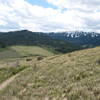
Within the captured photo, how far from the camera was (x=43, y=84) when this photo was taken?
2086 centimetres

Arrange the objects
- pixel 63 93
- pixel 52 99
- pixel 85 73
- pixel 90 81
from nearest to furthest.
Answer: pixel 52 99 → pixel 63 93 → pixel 90 81 → pixel 85 73

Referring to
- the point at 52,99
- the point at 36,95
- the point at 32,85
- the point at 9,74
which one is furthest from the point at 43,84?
the point at 9,74

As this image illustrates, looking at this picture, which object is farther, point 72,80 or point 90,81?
point 72,80

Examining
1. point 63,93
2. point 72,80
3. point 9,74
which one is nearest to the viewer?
point 63,93

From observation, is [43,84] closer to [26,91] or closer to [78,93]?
[26,91]

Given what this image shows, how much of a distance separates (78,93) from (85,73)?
23.2 feet

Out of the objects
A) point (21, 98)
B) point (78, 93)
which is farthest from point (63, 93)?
point (21, 98)

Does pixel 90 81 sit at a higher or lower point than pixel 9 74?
higher

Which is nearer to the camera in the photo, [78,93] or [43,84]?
[78,93]

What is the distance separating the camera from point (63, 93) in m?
16.2

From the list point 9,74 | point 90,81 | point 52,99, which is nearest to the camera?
point 52,99

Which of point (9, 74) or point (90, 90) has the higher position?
point (90, 90)

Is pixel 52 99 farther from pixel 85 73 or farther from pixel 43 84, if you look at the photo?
pixel 85 73

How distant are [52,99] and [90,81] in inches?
169
